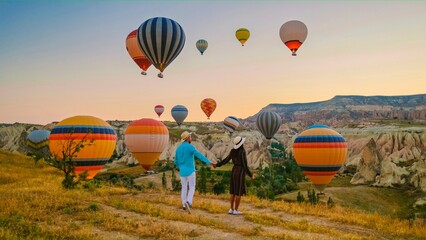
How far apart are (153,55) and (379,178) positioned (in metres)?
48.9

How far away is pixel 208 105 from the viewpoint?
9406 cm

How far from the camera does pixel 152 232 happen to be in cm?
1002

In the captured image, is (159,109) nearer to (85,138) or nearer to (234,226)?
(85,138)

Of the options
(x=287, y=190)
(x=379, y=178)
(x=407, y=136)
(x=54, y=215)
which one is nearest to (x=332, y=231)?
(x=54, y=215)

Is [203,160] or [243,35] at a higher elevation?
[243,35]

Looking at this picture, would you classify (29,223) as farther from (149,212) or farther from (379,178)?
(379,178)

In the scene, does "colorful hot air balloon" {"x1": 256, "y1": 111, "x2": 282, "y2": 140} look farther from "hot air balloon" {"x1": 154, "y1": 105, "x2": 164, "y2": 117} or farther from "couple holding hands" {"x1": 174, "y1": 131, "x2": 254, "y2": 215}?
"hot air balloon" {"x1": 154, "y1": 105, "x2": 164, "y2": 117}

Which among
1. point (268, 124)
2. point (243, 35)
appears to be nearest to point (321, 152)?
point (268, 124)

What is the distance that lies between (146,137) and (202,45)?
43.2 meters

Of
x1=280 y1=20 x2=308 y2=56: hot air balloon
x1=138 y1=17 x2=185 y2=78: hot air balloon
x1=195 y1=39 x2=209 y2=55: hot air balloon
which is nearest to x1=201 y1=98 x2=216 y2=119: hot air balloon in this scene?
x1=195 y1=39 x2=209 y2=55: hot air balloon

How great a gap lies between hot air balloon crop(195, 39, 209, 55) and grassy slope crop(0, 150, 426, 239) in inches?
2326

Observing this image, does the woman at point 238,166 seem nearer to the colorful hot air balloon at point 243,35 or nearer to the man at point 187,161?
the man at point 187,161

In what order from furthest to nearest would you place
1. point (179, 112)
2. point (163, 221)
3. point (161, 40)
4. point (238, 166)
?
1. point (179, 112)
2. point (161, 40)
3. point (238, 166)
4. point (163, 221)

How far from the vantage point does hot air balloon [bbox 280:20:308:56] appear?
47.5 meters
